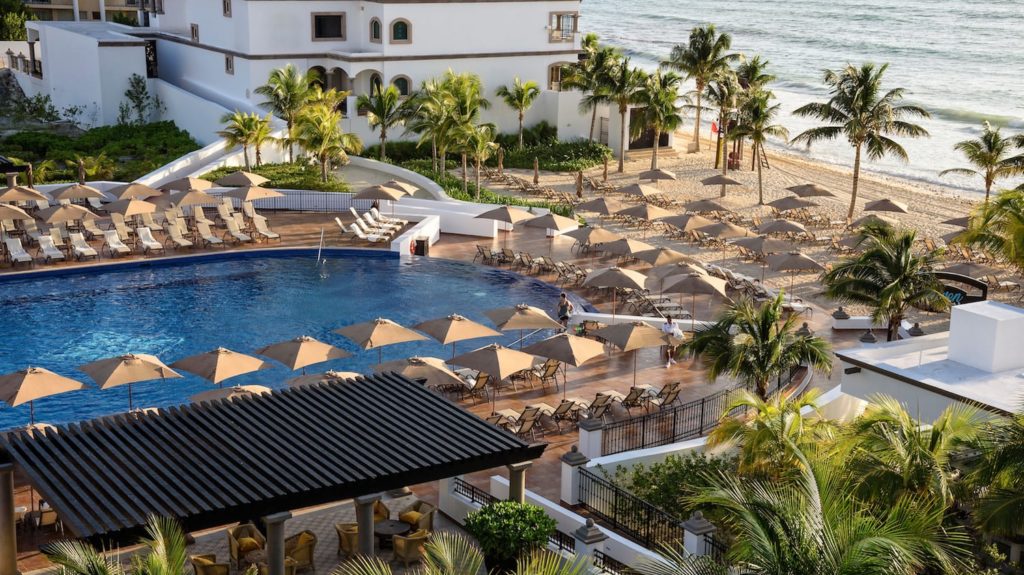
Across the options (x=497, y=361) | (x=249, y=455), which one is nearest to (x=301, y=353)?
(x=497, y=361)

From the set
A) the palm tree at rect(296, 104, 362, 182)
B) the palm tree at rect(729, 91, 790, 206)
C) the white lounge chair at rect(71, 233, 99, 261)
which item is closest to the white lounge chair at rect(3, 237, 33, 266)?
the white lounge chair at rect(71, 233, 99, 261)

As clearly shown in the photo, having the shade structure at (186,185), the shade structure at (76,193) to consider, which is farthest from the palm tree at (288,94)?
the shade structure at (76,193)

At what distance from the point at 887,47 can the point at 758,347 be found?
102 meters

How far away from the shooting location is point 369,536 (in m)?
14.2

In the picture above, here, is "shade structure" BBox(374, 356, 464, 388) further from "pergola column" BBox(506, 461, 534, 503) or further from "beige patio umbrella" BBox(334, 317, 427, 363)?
"pergola column" BBox(506, 461, 534, 503)

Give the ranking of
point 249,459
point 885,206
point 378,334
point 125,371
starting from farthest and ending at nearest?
point 885,206 < point 378,334 < point 125,371 < point 249,459

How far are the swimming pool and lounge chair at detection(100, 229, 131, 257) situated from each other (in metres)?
0.66

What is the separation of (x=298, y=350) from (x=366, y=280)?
1074 centimetres

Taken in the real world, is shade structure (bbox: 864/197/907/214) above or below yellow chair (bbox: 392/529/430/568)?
above

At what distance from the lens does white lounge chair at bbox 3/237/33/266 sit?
102 ft

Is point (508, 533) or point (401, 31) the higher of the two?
point (401, 31)

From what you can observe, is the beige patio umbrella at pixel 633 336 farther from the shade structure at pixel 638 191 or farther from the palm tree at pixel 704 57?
the palm tree at pixel 704 57

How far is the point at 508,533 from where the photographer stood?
14.1 meters

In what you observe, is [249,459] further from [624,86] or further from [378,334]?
[624,86]
